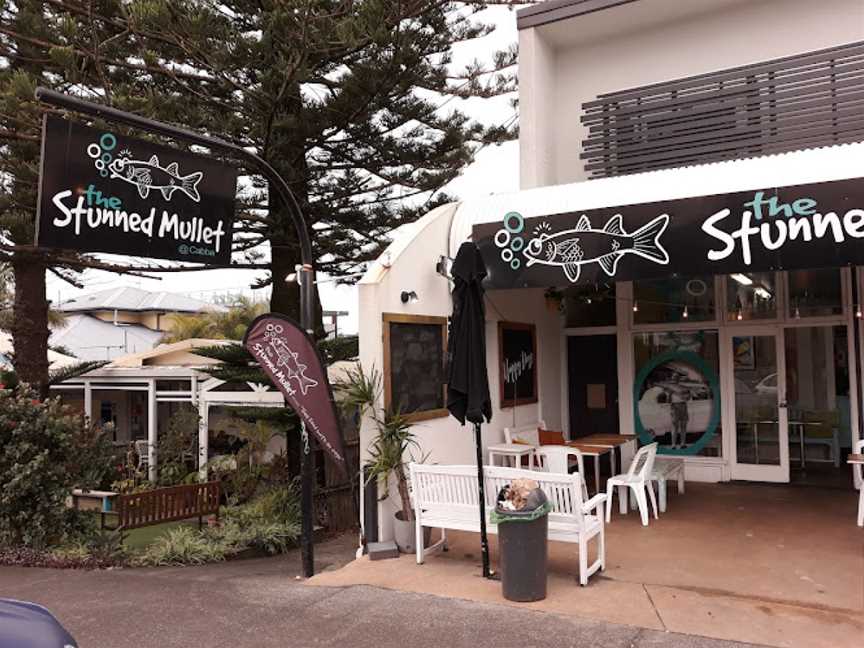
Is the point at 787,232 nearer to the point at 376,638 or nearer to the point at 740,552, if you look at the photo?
the point at 740,552

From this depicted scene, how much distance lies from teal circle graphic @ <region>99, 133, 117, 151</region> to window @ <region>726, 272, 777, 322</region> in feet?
24.0

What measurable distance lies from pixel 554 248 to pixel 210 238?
3116mm

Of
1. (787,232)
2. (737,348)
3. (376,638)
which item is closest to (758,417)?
(737,348)

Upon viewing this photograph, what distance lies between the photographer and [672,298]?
9.73 meters

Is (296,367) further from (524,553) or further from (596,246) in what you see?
(596,246)

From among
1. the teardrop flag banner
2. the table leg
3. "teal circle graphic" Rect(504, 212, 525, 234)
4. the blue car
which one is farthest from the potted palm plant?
the table leg

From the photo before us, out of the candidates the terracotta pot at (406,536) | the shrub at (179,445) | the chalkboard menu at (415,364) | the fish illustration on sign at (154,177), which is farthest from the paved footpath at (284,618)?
the shrub at (179,445)

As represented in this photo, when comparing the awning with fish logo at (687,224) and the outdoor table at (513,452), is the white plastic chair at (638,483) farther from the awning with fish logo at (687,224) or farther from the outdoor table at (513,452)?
the awning with fish logo at (687,224)

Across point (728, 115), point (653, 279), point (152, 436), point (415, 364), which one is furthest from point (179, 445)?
point (728, 115)

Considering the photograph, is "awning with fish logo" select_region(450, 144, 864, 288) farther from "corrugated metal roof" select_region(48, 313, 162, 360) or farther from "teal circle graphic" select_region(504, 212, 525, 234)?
"corrugated metal roof" select_region(48, 313, 162, 360)

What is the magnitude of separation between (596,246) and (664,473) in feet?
9.13

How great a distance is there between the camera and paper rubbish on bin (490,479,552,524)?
5141 mm

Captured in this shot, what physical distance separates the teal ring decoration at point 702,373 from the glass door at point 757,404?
0.17 m

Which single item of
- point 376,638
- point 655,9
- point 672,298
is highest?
point 655,9
